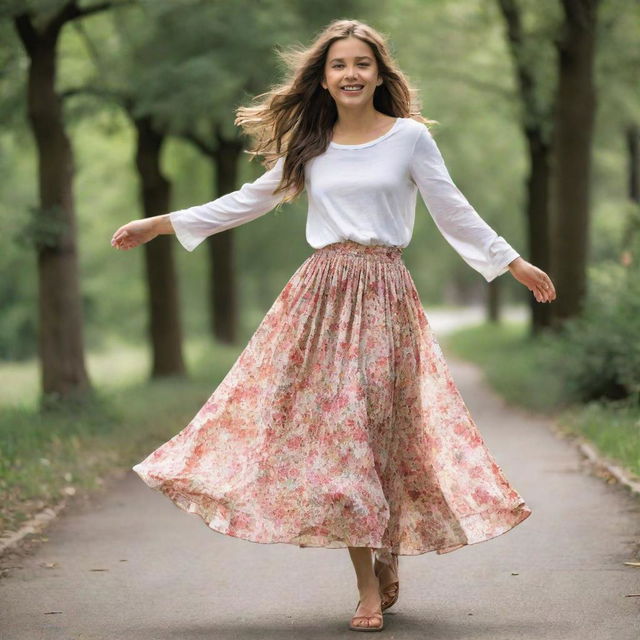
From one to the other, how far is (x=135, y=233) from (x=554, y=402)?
9294 millimetres

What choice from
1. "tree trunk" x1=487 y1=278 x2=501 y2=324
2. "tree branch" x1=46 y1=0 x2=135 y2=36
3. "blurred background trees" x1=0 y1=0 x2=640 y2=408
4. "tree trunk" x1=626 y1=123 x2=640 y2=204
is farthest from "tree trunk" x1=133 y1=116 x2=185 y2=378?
"tree trunk" x1=487 y1=278 x2=501 y2=324

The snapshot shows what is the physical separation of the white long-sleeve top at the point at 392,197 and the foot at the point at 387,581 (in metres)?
1.29

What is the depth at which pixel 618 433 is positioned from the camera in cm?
1018

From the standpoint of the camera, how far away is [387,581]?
5.44 m

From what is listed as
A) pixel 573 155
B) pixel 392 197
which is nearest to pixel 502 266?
pixel 392 197

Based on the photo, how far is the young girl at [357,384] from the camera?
17.0 ft

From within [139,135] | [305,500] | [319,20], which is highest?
[319,20]

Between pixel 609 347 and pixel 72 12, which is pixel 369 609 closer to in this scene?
pixel 609 347

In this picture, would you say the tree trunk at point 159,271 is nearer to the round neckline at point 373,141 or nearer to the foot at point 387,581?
the round neckline at point 373,141

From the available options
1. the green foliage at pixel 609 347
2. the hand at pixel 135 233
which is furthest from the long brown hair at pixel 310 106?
the green foliage at pixel 609 347

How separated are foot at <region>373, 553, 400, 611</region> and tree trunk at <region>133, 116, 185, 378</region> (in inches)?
502

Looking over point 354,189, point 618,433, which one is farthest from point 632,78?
point 354,189

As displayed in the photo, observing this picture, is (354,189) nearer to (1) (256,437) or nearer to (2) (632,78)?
(1) (256,437)

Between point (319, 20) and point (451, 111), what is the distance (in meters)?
10.6
